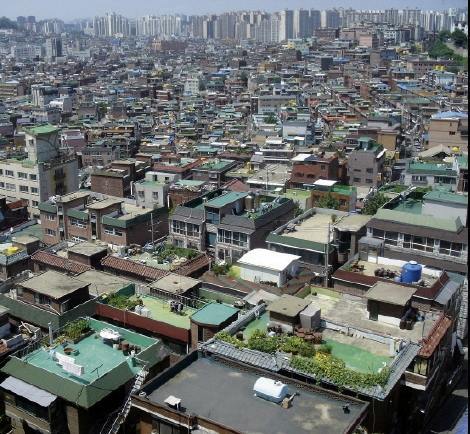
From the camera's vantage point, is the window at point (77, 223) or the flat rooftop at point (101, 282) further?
the window at point (77, 223)

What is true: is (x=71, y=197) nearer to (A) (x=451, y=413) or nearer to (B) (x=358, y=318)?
(B) (x=358, y=318)

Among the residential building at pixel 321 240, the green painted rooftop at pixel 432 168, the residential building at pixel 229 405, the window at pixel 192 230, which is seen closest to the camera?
the residential building at pixel 229 405

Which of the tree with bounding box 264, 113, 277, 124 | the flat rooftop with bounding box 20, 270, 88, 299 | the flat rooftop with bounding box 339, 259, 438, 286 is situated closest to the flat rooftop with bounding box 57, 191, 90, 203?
the flat rooftop with bounding box 20, 270, 88, 299

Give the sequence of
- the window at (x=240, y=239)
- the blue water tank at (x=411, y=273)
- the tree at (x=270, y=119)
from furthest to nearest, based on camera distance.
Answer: the tree at (x=270, y=119), the window at (x=240, y=239), the blue water tank at (x=411, y=273)

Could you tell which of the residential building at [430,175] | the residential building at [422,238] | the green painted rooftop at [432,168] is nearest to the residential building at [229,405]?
the residential building at [422,238]

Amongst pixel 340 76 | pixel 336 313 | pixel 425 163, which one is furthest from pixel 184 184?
pixel 340 76

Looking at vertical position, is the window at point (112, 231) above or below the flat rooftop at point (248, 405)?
below

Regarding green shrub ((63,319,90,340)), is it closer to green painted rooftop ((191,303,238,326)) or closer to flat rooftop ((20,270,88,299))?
flat rooftop ((20,270,88,299))

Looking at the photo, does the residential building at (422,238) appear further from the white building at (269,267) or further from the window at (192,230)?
the window at (192,230)
